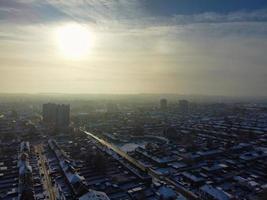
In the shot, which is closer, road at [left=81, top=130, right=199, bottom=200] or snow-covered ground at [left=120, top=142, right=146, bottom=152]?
road at [left=81, top=130, right=199, bottom=200]

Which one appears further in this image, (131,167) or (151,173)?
(131,167)

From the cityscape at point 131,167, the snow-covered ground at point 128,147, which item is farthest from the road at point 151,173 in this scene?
the snow-covered ground at point 128,147

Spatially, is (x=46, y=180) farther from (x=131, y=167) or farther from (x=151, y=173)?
(x=151, y=173)

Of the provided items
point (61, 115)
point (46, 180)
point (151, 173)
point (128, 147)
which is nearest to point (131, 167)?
point (151, 173)

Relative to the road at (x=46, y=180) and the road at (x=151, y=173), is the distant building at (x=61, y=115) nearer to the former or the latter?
the road at (x=151, y=173)

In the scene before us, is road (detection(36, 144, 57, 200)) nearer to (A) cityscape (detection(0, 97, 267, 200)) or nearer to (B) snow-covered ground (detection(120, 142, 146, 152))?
(A) cityscape (detection(0, 97, 267, 200))

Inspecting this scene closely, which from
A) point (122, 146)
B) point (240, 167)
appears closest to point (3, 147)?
point (122, 146)

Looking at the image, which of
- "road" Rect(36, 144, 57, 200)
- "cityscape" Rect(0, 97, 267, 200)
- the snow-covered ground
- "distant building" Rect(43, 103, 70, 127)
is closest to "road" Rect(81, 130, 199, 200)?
"cityscape" Rect(0, 97, 267, 200)

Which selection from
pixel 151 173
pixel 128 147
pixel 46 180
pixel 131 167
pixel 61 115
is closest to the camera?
pixel 46 180

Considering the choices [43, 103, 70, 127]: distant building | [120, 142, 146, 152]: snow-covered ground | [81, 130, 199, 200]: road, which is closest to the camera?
[81, 130, 199, 200]: road

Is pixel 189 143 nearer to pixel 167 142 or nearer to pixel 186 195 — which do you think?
pixel 167 142

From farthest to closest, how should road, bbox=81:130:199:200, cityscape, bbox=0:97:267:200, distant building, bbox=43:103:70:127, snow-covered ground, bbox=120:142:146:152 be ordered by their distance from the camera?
1. distant building, bbox=43:103:70:127
2. snow-covered ground, bbox=120:142:146:152
3. cityscape, bbox=0:97:267:200
4. road, bbox=81:130:199:200
